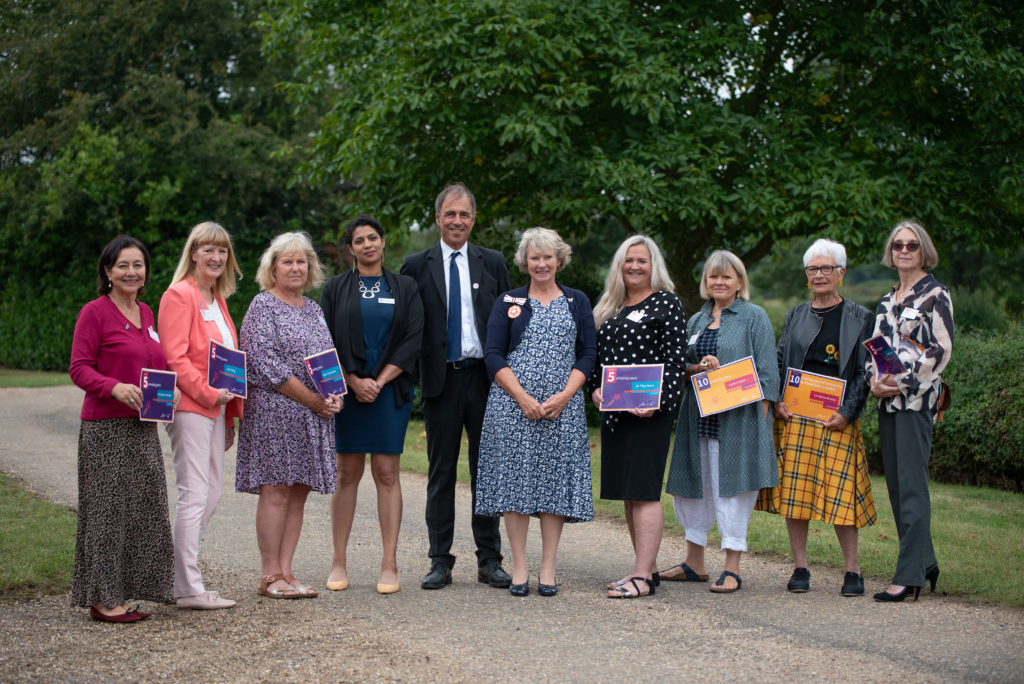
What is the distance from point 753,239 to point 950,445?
16.3ft

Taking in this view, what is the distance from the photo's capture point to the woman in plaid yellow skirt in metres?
5.95

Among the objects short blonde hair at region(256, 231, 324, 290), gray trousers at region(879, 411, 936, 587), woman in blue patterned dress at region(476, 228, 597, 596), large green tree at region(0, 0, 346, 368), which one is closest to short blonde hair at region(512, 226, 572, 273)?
woman in blue patterned dress at region(476, 228, 597, 596)

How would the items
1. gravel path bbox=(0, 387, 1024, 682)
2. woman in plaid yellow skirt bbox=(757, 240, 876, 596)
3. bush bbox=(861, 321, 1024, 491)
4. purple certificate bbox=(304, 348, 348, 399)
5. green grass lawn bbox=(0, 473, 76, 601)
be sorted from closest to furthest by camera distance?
gravel path bbox=(0, 387, 1024, 682) → purple certificate bbox=(304, 348, 348, 399) → green grass lawn bbox=(0, 473, 76, 601) → woman in plaid yellow skirt bbox=(757, 240, 876, 596) → bush bbox=(861, 321, 1024, 491)

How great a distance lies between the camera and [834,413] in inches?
233

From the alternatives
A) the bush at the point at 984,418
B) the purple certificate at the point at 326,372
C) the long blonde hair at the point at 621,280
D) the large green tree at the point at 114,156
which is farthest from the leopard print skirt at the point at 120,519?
the large green tree at the point at 114,156

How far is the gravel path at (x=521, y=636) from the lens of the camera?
173 inches

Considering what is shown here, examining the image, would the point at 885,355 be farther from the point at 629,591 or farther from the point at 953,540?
the point at 953,540

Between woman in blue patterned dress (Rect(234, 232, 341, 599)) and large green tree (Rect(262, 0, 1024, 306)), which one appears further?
large green tree (Rect(262, 0, 1024, 306))

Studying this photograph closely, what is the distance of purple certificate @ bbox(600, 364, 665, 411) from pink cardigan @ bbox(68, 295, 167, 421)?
2544 mm

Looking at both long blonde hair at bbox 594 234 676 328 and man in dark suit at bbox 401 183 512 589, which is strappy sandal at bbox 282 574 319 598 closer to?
man in dark suit at bbox 401 183 512 589

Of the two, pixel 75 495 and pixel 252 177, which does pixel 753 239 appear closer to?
pixel 75 495

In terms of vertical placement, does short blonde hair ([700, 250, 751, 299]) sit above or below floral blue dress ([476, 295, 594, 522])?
above

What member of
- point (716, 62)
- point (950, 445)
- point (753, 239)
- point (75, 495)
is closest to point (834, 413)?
point (950, 445)

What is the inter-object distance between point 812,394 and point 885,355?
1.58 ft
